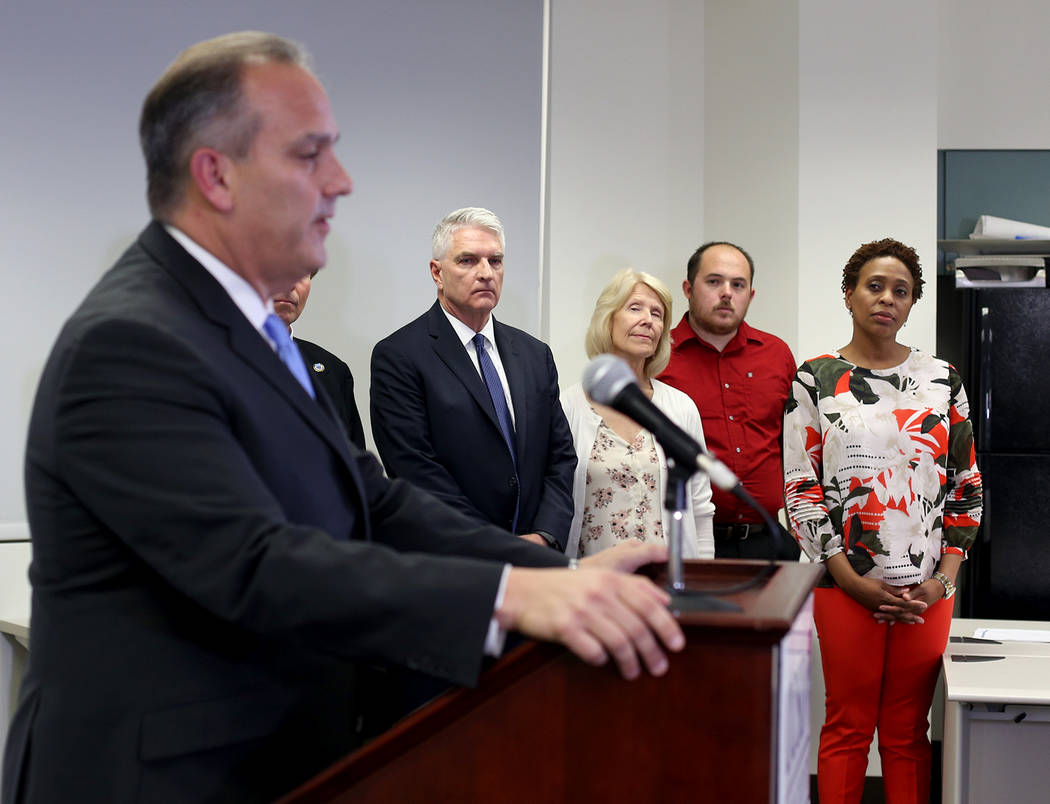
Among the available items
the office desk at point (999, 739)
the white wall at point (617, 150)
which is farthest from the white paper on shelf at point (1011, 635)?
the white wall at point (617, 150)

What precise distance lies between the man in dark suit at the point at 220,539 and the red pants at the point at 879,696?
215cm

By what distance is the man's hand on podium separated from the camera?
0.93m

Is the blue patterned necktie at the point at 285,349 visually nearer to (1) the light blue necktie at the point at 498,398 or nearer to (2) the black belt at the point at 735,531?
(1) the light blue necktie at the point at 498,398

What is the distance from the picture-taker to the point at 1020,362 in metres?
3.95

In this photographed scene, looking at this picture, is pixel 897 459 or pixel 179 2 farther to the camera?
pixel 179 2

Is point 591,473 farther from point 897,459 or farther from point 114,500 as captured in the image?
point 114,500

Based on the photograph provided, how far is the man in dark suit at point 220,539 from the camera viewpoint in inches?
38.4

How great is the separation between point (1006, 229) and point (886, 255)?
1.04 m

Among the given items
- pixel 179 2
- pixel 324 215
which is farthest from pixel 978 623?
pixel 179 2

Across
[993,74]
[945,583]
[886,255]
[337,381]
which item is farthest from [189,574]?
[993,74]

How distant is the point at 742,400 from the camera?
3598 millimetres

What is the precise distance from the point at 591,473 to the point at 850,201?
1.65 meters

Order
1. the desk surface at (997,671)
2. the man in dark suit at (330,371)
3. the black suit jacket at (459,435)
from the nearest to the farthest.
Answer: the desk surface at (997,671)
the black suit jacket at (459,435)
the man in dark suit at (330,371)

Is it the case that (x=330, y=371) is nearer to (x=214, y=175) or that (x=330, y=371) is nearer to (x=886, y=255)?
(x=886, y=255)
